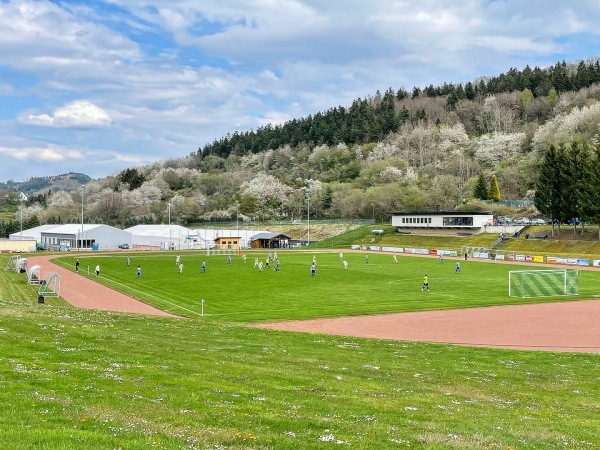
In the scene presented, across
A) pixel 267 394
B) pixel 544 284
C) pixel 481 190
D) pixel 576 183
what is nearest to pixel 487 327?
pixel 544 284

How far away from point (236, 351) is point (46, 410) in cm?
1079

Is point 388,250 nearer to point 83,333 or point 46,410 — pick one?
point 83,333

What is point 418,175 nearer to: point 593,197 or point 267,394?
point 593,197

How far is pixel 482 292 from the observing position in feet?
164

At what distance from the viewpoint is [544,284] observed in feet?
173

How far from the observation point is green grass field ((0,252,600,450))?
10.0 meters

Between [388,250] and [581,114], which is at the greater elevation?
[581,114]

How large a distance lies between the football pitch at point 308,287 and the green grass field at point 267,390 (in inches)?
464

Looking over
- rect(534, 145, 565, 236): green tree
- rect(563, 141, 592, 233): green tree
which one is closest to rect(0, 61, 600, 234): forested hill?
rect(534, 145, 565, 236): green tree

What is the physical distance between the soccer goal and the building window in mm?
55707

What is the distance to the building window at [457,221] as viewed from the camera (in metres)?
112

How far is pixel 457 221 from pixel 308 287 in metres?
67.6

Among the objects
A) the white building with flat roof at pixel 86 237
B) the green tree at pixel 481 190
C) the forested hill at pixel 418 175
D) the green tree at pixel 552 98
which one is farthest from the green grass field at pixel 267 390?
the green tree at pixel 552 98

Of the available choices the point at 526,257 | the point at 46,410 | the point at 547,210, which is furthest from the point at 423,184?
the point at 46,410
